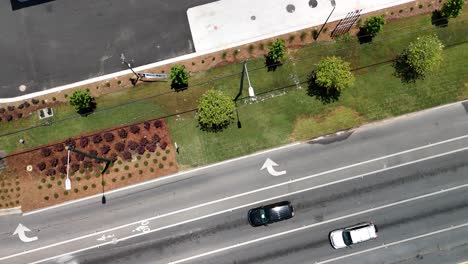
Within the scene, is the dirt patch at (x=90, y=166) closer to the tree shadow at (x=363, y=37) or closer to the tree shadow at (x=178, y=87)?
the tree shadow at (x=178, y=87)

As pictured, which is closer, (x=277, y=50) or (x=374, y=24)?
(x=277, y=50)

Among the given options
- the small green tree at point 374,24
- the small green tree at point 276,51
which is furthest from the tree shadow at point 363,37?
the small green tree at point 276,51

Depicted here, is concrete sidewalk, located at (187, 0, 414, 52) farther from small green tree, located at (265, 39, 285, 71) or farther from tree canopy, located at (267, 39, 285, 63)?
tree canopy, located at (267, 39, 285, 63)

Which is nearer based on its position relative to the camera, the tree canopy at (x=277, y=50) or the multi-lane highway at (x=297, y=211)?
the tree canopy at (x=277, y=50)

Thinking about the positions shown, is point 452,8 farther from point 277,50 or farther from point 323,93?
point 277,50

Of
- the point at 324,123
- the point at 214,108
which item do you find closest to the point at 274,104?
the point at 324,123
